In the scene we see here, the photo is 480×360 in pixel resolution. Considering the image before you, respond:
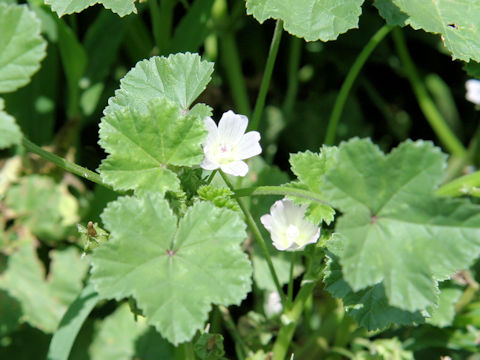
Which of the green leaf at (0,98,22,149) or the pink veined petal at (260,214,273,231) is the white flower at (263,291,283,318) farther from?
the green leaf at (0,98,22,149)

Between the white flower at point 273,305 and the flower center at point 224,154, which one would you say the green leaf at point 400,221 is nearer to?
the flower center at point 224,154

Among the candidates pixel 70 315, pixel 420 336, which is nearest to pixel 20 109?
pixel 70 315

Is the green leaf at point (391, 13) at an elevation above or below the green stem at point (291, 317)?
above

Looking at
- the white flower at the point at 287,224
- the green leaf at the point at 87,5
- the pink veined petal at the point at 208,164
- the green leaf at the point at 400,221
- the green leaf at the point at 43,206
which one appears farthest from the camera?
the green leaf at the point at 43,206

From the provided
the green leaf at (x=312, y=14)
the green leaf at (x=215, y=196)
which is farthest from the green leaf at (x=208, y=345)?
the green leaf at (x=312, y=14)

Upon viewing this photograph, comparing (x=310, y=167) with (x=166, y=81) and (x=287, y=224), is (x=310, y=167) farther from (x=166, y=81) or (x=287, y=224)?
(x=166, y=81)

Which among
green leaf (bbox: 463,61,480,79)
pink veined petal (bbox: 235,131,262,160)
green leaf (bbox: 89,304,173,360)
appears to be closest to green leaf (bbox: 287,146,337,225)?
pink veined petal (bbox: 235,131,262,160)
